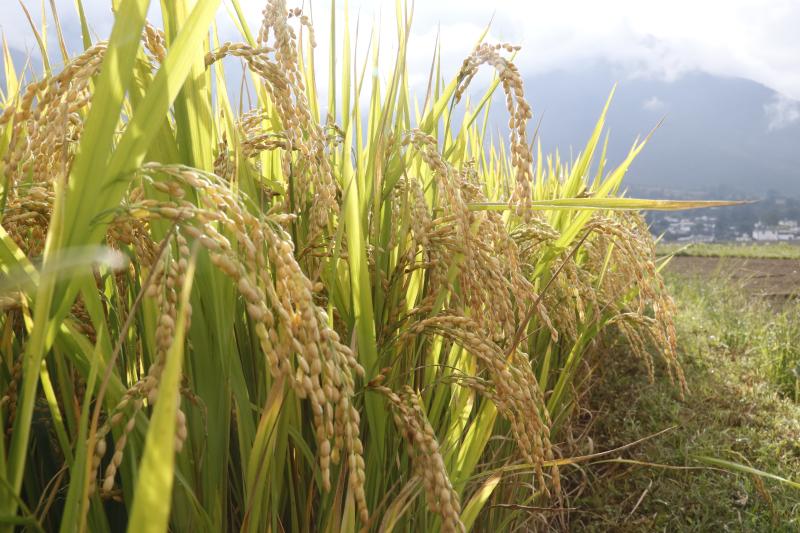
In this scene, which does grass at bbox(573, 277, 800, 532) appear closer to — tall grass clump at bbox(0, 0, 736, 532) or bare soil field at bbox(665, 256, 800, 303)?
tall grass clump at bbox(0, 0, 736, 532)

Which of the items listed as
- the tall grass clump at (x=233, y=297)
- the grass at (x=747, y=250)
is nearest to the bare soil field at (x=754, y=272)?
the grass at (x=747, y=250)

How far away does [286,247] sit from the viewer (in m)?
0.67

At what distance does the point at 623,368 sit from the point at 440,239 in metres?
3.42

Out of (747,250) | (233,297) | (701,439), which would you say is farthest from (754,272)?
(233,297)

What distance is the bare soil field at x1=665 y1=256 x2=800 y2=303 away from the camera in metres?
8.22

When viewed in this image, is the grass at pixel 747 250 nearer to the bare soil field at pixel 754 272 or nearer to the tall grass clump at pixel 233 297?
the bare soil field at pixel 754 272

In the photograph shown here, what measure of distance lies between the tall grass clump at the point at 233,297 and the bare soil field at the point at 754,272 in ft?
23.0

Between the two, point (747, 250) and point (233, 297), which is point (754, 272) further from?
point (233, 297)

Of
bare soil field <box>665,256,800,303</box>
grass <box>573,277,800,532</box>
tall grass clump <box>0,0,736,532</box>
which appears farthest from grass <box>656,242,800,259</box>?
tall grass clump <box>0,0,736,532</box>

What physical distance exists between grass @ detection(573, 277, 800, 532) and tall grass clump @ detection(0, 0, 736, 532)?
126cm

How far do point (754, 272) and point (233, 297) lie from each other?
9480mm

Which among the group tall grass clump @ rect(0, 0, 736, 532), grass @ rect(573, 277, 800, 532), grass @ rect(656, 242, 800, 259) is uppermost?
tall grass clump @ rect(0, 0, 736, 532)

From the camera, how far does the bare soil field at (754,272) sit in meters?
8.22

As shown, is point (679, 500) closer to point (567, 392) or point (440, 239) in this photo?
point (567, 392)
